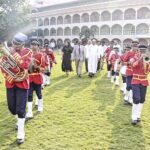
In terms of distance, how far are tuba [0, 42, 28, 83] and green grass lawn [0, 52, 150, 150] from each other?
1142mm

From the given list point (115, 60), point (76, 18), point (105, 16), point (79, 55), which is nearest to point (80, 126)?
point (115, 60)

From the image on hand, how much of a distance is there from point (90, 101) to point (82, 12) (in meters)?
54.3

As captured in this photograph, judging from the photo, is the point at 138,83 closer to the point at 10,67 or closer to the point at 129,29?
the point at 10,67

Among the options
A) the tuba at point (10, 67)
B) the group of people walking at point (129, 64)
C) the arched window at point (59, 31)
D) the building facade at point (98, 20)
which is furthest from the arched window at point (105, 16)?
the tuba at point (10, 67)

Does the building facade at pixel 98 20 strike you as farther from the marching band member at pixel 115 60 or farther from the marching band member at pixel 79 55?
the marching band member at pixel 115 60

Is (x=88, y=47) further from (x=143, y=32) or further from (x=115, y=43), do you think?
(x=143, y=32)

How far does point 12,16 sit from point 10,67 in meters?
35.2

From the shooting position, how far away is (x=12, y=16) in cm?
3931

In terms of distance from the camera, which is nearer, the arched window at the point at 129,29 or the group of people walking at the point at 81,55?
the group of people walking at the point at 81,55

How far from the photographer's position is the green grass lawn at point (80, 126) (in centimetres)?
561

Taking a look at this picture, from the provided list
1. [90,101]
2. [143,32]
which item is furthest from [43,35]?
[90,101]

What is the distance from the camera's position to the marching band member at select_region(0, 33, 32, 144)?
17.6ft

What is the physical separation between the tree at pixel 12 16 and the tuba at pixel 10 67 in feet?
107

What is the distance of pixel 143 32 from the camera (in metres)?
52.2
